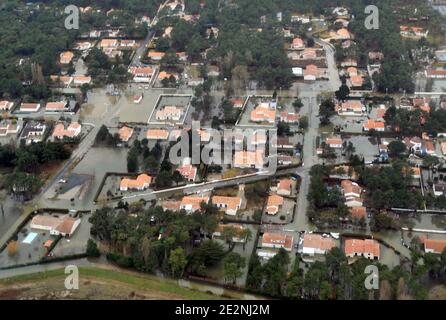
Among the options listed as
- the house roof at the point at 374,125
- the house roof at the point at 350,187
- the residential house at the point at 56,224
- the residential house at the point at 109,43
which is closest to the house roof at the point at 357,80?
the house roof at the point at 374,125

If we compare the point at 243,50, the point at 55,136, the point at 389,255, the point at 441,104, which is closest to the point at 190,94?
the point at 243,50

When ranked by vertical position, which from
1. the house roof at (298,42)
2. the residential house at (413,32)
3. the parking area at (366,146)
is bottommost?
the residential house at (413,32)

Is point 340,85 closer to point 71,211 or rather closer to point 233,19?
point 233,19

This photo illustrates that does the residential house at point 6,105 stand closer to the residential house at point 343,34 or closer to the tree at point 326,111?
the tree at point 326,111

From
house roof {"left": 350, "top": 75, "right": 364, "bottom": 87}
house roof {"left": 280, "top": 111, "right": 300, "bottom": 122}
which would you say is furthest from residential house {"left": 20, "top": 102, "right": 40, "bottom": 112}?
house roof {"left": 350, "top": 75, "right": 364, "bottom": 87}

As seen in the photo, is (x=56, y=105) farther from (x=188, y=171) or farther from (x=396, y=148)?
(x=396, y=148)

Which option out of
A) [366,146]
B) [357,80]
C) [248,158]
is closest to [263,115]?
[248,158]
